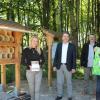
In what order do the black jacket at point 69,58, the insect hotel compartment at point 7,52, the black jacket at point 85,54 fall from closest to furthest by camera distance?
the insect hotel compartment at point 7,52 < the black jacket at point 69,58 < the black jacket at point 85,54

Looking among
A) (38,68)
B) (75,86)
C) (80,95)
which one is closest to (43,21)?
(75,86)

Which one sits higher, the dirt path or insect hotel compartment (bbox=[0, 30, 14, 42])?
insect hotel compartment (bbox=[0, 30, 14, 42])

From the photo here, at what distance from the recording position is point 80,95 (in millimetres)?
12078

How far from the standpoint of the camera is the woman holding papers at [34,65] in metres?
9.82

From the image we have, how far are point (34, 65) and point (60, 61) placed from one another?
1195mm

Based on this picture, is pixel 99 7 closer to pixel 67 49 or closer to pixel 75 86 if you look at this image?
pixel 75 86

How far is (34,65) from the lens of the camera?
32.2 feet

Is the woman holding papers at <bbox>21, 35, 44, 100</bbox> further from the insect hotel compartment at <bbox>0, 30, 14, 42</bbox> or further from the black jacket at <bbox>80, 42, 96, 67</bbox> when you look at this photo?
the black jacket at <bbox>80, 42, 96, 67</bbox>

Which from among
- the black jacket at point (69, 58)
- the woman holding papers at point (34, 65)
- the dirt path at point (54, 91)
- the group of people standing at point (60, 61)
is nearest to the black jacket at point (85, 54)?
the group of people standing at point (60, 61)

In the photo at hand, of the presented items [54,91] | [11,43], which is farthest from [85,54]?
[11,43]

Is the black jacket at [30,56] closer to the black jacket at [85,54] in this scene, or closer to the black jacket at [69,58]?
the black jacket at [69,58]

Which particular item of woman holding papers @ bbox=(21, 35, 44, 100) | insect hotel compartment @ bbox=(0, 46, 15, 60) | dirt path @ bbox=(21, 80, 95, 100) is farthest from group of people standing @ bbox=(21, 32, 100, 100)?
insect hotel compartment @ bbox=(0, 46, 15, 60)

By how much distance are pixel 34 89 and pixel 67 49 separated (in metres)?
1.64

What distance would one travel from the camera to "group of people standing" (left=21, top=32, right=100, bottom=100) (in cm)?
986
